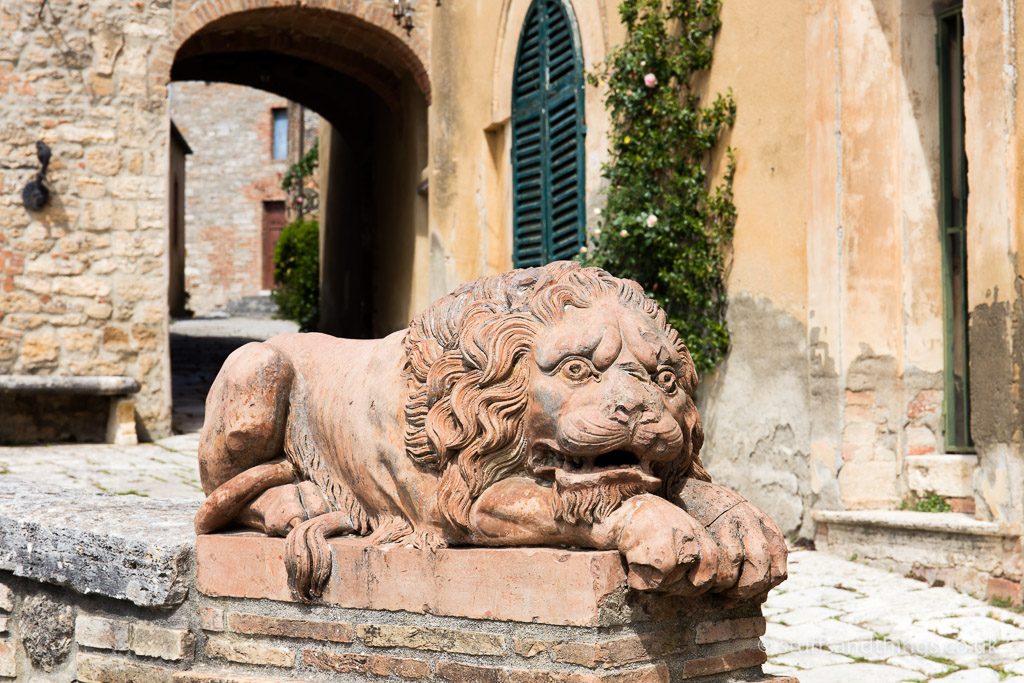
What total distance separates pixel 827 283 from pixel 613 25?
9.07ft

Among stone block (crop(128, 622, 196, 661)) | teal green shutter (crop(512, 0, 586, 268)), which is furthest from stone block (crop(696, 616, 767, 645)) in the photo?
teal green shutter (crop(512, 0, 586, 268))

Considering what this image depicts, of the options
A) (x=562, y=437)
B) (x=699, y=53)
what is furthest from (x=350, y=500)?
(x=699, y=53)

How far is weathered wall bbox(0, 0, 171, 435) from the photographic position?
10.1m

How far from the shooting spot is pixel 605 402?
2760 mm

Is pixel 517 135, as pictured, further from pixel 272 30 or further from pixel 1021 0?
pixel 1021 0

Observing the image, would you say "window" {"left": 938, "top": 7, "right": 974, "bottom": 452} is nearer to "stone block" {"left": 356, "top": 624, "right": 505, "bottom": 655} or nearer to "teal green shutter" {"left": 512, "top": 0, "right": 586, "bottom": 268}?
"teal green shutter" {"left": 512, "top": 0, "right": 586, "bottom": 268}

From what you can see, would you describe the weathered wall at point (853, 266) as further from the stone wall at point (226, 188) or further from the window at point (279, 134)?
the window at point (279, 134)

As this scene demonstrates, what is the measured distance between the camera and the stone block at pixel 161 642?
346 cm

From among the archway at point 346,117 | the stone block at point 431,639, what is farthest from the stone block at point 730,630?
the archway at point 346,117

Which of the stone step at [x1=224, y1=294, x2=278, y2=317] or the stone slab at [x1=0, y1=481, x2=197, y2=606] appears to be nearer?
the stone slab at [x1=0, y1=481, x2=197, y2=606]

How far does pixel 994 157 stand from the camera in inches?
215

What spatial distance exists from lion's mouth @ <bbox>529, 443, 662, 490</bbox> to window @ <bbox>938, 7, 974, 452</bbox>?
3.90 metres

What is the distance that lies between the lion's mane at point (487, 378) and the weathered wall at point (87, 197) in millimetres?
7818

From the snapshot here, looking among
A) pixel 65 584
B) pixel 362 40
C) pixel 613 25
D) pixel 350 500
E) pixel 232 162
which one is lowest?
pixel 65 584
